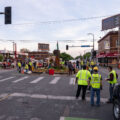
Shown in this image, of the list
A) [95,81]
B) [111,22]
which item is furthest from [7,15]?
[111,22]

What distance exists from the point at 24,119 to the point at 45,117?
69 centimetres

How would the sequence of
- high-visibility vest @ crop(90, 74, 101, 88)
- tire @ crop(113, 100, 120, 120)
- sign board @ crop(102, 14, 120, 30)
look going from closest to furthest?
tire @ crop(113, 100, 120, 120) < high-visibility vest @ crop(90, 74, 101, 88) < sign board @ crop(102, 14, 120, 30)

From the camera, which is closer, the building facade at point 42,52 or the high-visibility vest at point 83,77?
the high-visibility vest at point 83,77

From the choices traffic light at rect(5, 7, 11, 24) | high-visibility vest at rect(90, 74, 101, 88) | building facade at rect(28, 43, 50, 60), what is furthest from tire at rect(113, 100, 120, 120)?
building facade at rect(28, 43, 50, 60)

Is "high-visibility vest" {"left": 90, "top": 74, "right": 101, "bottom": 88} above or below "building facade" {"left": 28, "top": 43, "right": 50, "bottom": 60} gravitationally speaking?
below

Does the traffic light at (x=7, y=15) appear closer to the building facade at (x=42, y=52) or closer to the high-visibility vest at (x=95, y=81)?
the high-visibility vest at (x=95, y=81)

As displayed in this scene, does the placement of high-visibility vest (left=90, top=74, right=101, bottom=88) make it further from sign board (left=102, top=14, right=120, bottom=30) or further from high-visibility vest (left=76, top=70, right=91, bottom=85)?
sign board (left=102, top=14, right=120, bottom=30)

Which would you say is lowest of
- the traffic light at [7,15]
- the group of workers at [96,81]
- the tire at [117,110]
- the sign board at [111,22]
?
the tire at [117,110]

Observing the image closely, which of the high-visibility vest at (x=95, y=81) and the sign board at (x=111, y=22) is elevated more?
the sign board at (x=111, y=22)

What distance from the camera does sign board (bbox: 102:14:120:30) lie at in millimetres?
48909

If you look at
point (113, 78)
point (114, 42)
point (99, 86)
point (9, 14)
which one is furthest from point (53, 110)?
point (114, 42)

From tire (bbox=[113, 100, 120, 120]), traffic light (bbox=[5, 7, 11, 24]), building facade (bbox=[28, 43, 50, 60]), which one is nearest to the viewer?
tire (bbox=[113, 100, 120, 120])

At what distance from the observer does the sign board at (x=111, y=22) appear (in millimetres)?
48909

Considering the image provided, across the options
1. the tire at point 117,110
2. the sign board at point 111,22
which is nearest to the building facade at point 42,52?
the sign board at point 111,22
